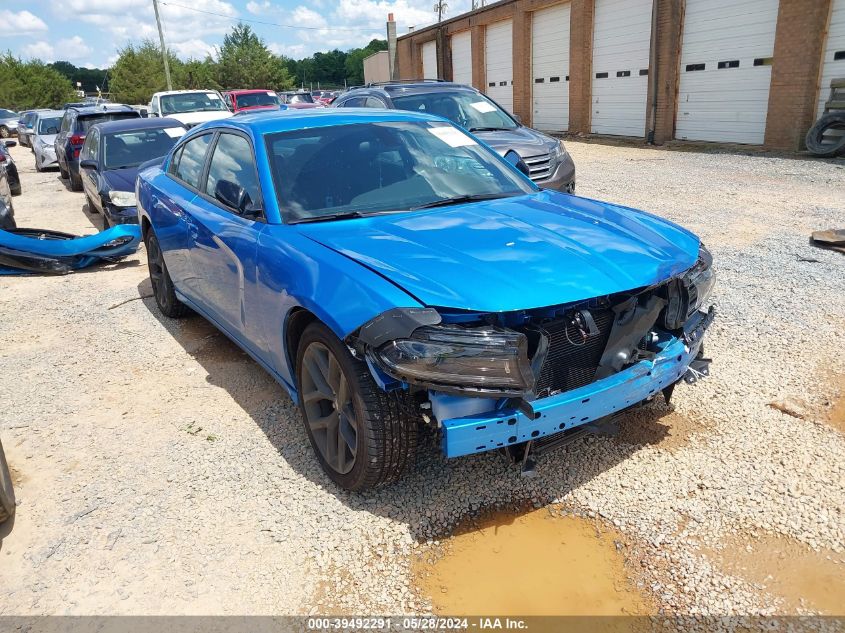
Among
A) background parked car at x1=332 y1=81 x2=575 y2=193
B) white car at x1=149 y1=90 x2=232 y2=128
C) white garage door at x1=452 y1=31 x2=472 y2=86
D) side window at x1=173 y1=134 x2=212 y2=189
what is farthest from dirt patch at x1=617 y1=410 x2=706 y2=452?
white garage door at x1=452 y1=31 x2=472 y2=86

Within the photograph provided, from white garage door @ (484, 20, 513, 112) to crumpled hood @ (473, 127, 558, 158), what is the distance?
59.1 ft

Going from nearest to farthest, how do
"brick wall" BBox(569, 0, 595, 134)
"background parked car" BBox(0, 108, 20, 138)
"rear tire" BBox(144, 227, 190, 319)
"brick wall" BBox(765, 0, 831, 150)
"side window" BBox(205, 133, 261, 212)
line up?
"side window" BBox(205, 133, 261, 212), "rear tire" BBox(144, 227, 190, 319), "brick wall" BBox(765, 0, 831, 150), "brick wall" BBox(569, 0, 595, 134), "background parked car" BBox(0, 108, 20, 138)

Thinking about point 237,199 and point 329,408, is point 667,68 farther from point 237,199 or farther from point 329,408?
point 329,408

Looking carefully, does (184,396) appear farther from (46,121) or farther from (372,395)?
(46,121)

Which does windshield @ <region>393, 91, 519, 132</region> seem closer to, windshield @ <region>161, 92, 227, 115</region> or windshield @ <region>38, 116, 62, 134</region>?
windshield @ <region>161, 92, 227, 115</region>

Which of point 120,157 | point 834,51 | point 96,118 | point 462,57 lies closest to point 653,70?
point 834,51

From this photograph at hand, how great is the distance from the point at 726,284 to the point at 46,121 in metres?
20.8

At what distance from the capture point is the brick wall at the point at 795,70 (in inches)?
542

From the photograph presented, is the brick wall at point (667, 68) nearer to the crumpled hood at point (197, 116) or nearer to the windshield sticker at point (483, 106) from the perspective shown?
the windshield sticker at point (483, 106)

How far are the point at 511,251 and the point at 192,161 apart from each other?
9.89 ft

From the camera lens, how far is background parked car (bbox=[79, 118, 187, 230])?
8.83m

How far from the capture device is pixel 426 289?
255 centimetres

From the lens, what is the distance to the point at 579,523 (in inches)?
110

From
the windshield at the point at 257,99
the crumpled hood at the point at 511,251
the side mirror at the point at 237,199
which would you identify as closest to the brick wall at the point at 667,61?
the windshield at the point at 257,99
